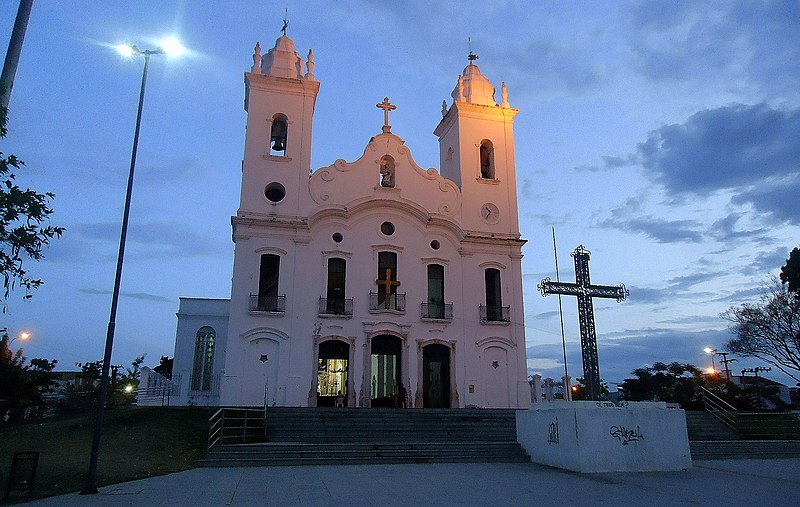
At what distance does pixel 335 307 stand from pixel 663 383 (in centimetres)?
1898

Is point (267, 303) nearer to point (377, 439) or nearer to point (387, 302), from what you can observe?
point (387, 302)

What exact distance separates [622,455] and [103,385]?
9659mm

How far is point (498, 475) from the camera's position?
1139 cm

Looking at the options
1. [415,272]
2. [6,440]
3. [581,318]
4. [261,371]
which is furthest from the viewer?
[581,318]

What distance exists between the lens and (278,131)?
23.6 m

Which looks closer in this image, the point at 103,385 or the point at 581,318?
the point at 103,385

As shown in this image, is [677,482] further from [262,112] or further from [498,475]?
[262,112]

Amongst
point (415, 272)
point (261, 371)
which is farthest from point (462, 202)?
point (261, 371)

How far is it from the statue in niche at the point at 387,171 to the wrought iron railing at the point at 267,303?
6.27 m

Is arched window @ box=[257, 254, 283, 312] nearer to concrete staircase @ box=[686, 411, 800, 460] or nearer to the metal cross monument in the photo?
concrete staircase @ box=[686, 411, 800, 460]

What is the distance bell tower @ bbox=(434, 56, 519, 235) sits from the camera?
24.5m

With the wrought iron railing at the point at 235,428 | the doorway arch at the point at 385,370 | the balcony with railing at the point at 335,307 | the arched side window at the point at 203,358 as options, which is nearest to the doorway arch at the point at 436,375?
the doorway arch at the point at 385,370

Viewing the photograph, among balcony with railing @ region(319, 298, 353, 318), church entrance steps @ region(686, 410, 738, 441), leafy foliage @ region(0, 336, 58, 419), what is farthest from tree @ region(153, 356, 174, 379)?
church entrance steps @ region(686, 410, 738, 441)

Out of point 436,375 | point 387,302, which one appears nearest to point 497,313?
point 436,375
